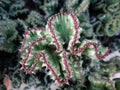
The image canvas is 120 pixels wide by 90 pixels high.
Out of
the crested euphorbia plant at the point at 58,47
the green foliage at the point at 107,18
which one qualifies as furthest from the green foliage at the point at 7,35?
the green foliage at the point at 107,18

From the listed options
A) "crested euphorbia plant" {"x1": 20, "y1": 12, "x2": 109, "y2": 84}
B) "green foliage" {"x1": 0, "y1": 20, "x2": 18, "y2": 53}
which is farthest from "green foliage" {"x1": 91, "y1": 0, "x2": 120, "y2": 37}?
"green foliage" {"x1": 0, "y1": 20, "x2": 18, "y2": 53}

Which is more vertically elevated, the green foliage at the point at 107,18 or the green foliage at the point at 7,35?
the green foliage at the point at 107,18

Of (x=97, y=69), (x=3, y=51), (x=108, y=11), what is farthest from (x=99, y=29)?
(x=3, y=51)

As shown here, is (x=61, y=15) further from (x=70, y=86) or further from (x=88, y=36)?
(x=70, y=86)

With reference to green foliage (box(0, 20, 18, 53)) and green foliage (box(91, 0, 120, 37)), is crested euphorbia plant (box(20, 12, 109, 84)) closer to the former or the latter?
green foliage (box(0, 20, 18, 53))

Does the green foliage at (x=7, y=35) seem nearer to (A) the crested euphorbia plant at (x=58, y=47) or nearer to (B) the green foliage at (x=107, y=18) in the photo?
(A) the crested euphorbia plant at (x=58, y=47)

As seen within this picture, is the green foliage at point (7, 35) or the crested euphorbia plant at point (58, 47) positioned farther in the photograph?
the green foliage at point (7, 35)

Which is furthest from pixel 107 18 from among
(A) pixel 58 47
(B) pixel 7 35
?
(B) pixel 7 35

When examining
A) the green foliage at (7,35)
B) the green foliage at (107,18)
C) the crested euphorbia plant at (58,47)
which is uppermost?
the green foliage at (107,18)

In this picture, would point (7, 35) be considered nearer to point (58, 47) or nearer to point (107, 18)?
point (58, 47)
